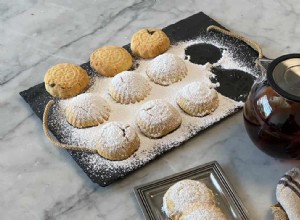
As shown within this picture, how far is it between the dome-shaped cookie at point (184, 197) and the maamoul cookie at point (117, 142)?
4.5 inches

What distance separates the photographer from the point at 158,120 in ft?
2.71

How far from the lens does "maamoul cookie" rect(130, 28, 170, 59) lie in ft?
3.26

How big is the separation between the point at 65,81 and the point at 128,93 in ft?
0.44

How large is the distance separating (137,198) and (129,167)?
7 centimetres

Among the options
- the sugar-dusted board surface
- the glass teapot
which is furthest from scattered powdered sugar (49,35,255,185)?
the glass teapot

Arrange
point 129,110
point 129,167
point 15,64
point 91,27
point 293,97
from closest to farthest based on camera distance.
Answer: point 293,97 < point 129,167 < point 129,110 < point 15,64 < point 91,27

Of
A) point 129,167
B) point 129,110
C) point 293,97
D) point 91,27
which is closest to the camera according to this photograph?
point 293,97

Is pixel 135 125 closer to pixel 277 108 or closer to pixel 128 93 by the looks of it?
pixel 128 93

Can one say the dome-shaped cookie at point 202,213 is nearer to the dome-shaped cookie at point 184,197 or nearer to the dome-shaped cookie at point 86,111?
the dome-shaped cookie at point 184,197

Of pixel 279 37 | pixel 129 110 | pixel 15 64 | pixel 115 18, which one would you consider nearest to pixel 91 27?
pixel 115 18

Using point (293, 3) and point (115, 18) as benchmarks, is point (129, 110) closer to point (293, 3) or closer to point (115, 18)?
point (115, 18)

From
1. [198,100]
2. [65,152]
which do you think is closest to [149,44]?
[198,100]

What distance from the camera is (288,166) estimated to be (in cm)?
80

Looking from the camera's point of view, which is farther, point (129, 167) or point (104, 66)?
point (104, 66)
